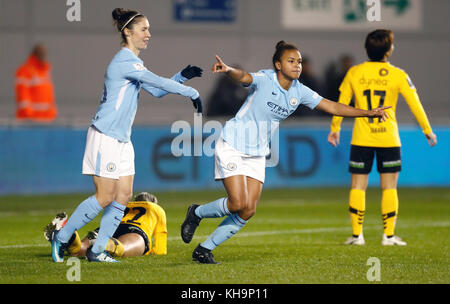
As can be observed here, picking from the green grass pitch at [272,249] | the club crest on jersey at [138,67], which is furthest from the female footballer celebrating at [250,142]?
the club crest on jersey at [138,67]

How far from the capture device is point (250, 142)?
7570 millimetres

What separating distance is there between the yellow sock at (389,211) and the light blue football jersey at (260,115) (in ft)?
7.03

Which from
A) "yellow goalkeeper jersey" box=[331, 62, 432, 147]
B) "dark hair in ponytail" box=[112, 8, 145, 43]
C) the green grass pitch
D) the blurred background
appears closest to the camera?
the green grass pitch

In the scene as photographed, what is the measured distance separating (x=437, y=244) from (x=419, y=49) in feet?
46.4

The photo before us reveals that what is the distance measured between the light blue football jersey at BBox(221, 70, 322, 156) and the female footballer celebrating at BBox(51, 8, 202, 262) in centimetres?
66

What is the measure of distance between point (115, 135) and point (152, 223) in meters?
1.22

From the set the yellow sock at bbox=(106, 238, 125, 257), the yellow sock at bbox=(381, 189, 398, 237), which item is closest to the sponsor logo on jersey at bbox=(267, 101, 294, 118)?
the yellow sock at bbox=(106, 238, 125, 257)

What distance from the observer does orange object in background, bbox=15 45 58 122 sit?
1659 centimetres

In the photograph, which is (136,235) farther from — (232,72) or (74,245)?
(232,72)

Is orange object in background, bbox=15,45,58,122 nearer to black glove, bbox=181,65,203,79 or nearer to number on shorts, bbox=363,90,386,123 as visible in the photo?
number on shorts, bbox=363,90,386,123

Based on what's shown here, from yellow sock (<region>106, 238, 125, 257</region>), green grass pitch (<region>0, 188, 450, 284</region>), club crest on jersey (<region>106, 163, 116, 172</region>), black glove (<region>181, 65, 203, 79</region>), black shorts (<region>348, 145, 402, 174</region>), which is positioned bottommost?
green grass pitch (<region>0, 188, 450, 284</region>)

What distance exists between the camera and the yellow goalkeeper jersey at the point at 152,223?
26.5ft

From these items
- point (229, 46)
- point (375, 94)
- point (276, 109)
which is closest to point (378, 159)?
point (375, 94)

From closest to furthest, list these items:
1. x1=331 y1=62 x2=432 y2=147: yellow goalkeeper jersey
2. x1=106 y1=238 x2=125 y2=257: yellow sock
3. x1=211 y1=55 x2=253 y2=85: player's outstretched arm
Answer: x1=211 y1=55 x2=253 y2=85: player's outstretched arm → x1=106 y1=238 x2=125 y2=257: yellow sock → x1=331 y1=62 x2=432 y2=147: yellow goalkeeper jersey
